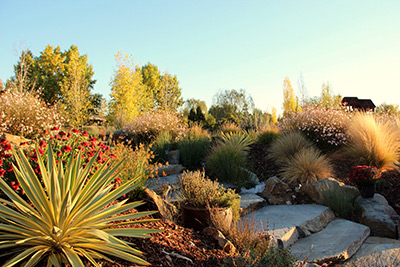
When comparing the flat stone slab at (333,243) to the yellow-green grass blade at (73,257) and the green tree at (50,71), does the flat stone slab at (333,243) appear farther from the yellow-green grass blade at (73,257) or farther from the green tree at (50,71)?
the green tree at (50,71)

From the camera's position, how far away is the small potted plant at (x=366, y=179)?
240 inches

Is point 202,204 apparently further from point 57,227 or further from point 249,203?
point 57,227

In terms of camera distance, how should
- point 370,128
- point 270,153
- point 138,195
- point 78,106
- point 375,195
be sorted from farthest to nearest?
point 78,106
point 270,153
point 370,128
point 375,195
point 138,195

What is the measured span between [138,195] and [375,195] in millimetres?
5222

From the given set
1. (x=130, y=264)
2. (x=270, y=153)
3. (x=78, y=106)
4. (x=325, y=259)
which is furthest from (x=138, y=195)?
(x=78, y=106)

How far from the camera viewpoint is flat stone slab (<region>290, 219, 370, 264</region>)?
4.02 metres

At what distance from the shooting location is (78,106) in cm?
1755

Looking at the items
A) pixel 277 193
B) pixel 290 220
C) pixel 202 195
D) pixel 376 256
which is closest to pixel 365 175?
pixel 277 193

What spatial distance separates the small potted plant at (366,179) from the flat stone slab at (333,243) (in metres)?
1.28

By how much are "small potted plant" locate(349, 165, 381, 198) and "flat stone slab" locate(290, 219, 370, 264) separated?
1279mm

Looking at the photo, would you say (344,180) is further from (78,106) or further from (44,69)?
(44,69)

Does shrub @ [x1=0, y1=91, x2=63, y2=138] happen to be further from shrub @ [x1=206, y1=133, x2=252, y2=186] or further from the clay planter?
the clay planter

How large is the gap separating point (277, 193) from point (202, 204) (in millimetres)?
2885

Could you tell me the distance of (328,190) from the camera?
19.7 ft
